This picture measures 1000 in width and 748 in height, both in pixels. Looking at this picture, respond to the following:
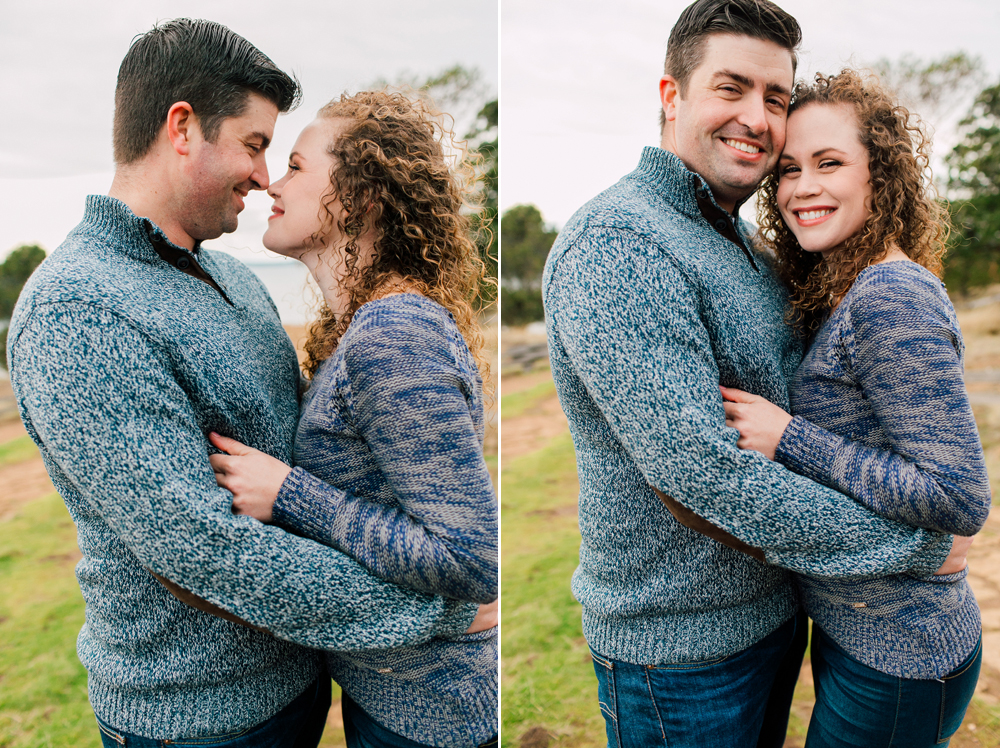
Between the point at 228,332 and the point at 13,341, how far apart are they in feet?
1.01

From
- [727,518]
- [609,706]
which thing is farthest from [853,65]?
[609,706]

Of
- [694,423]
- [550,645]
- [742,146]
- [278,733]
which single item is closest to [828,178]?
[742,146]

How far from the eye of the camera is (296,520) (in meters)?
1.07

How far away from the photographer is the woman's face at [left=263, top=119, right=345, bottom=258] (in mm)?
1308

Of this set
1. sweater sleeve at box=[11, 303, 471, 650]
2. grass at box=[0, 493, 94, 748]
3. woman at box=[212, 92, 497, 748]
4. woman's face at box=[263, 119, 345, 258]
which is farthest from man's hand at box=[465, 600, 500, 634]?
grass at box=[0, 493, 94, 748]

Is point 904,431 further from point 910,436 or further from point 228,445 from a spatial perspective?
point 228,445

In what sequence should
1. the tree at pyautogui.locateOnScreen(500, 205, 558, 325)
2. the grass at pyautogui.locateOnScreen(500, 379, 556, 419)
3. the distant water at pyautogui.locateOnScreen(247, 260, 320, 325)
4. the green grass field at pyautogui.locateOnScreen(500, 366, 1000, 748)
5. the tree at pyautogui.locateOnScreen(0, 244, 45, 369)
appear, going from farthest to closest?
the tree at pyautogui.locateOnScreen(500, 205, 558, 325) → the grass at pyautogui.locateOnScreen(500, 379, 556, 419) → the tree at pyautogui.locateOnScreen(0, 244, 45, 369) → the green grass field at pyautogui.locateOnScreen(500, 366, 1000, 748) → the distant water at pyautogui.locateOnScreen(247, 260, 320, 325)

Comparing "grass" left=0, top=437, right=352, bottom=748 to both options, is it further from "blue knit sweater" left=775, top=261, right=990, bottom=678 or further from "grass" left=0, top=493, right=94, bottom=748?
"blue knit sweater" left=775, top=261, right=990, bottom=678

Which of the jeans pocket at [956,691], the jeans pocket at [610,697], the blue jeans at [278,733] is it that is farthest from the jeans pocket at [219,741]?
the jeans pocket at [956,691]

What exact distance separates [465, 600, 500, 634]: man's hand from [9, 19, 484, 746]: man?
1.7 inches

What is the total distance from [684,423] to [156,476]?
77 cm

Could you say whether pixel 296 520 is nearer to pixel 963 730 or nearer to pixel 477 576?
pixel 477 576

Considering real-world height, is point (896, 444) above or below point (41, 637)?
above

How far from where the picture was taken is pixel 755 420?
1.14 m
